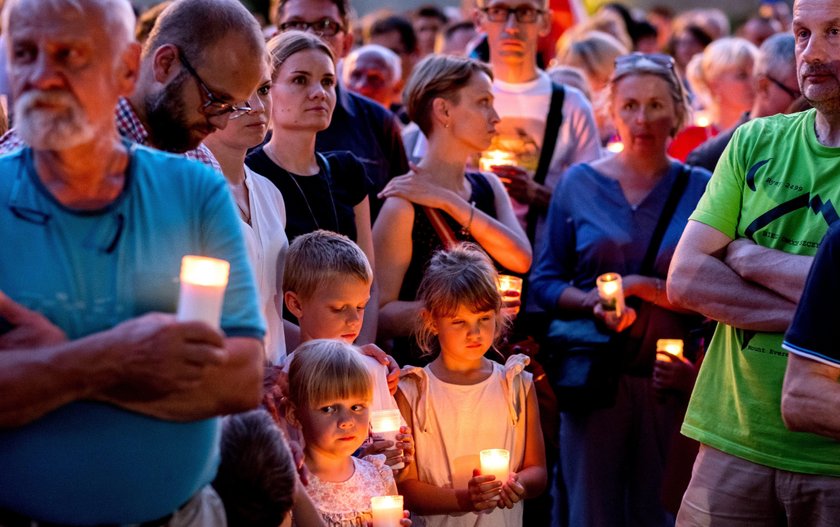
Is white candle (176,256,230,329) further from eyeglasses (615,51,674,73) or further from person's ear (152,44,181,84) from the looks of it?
eyeglasses (615,51,674,73)

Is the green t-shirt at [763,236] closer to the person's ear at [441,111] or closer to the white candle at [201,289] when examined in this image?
the person's ear at [441,111]

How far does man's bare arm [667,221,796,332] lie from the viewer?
3385 millimetres

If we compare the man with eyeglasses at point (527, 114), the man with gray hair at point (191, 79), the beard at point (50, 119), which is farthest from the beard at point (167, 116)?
the man with eyeglasses at point (527, 114)

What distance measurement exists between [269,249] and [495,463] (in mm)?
1041

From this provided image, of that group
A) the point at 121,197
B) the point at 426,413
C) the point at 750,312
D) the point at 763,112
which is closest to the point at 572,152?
the point at 763,112

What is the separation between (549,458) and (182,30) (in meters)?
2.63

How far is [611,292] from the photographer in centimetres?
475

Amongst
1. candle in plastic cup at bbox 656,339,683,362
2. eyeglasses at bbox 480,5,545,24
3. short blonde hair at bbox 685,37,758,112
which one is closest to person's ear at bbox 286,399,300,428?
candle in plastic cup at bbox 656,339,683,362

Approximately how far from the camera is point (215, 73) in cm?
309

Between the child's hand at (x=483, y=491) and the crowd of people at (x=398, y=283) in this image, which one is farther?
the child's hand at (x=483, y=491)

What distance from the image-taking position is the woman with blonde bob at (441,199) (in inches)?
185

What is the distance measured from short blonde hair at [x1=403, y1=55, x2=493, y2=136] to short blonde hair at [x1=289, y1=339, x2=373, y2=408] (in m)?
1.69

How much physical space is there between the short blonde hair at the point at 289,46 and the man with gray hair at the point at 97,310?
7.00ft

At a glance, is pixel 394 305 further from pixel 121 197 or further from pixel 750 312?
pixel 121 197
